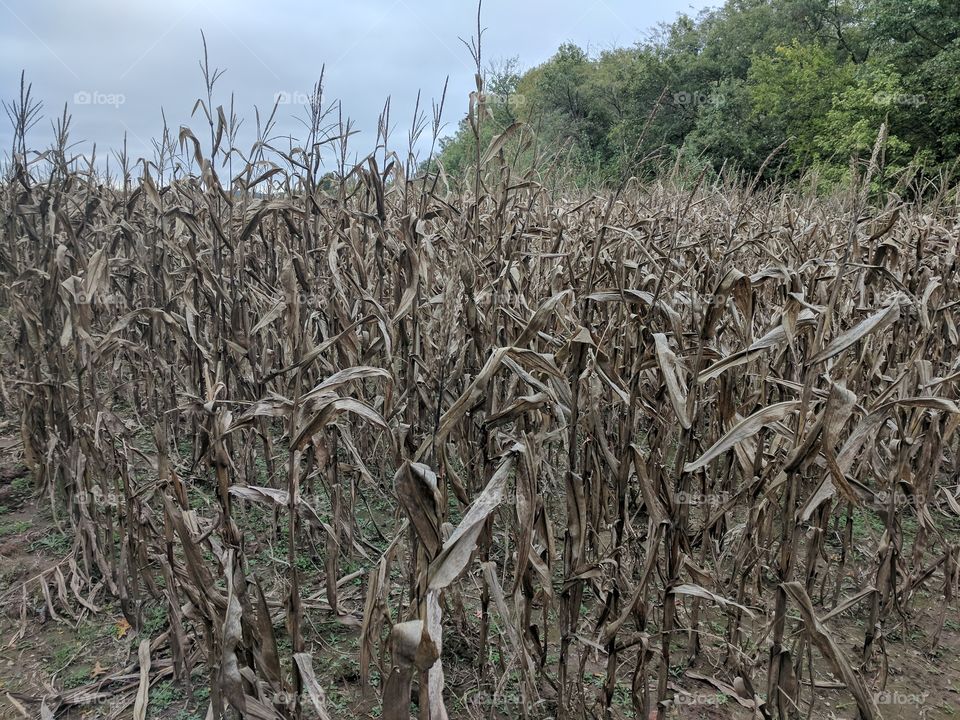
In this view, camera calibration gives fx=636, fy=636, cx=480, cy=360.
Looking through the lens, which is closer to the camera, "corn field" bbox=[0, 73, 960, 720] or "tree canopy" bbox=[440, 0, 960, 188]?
"corn field" bbox=[0, 73, 960, 720]

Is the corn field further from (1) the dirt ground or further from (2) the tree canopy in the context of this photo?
(2) the tree canopy

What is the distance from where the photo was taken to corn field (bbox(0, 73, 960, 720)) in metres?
1.45

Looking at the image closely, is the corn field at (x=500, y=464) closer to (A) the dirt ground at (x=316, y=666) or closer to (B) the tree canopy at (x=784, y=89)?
(A) the dirt ground at (x=316, y=666)

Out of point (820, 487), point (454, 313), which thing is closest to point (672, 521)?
point (820, 487)

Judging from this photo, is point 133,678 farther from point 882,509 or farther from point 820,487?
point 882,509

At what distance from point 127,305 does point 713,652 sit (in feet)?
11.1

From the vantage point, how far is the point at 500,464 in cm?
138

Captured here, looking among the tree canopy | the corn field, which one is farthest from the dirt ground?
the tree canopy

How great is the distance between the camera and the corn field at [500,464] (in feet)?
4.77

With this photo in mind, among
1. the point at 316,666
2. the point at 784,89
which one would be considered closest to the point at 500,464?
the point at 316,666

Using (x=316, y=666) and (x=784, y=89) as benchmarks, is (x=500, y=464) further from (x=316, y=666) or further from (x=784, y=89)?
(x=784, y=89)

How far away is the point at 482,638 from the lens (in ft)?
5.83

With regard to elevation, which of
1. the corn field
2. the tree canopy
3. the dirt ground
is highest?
the tree canopy

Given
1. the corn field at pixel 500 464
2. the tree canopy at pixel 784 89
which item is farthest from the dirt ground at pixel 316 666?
the tree canopy at pixel 784 89
